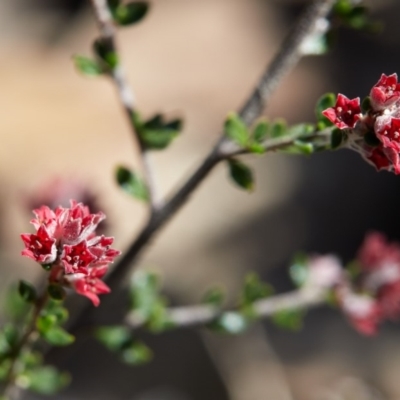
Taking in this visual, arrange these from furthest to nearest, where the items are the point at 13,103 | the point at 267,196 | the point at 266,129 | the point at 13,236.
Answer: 1. the point at 13,103
2. the point at 267,196
3. the point at 13,236
4. the point at 266,129

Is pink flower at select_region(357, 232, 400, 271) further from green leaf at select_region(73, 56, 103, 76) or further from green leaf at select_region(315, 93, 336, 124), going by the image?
green leaf at select_region(73, 56, 103, 76)

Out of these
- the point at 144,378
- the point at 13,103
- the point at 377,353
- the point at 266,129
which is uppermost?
the point at 266,129

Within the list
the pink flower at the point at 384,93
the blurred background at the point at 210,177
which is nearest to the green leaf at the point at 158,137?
the pink flower at the point at 384,93

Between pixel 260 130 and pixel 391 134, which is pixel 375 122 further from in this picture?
pixel 260 130

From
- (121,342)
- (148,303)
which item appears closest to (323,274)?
(148,303)

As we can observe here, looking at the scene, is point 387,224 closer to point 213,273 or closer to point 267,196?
point 267,196

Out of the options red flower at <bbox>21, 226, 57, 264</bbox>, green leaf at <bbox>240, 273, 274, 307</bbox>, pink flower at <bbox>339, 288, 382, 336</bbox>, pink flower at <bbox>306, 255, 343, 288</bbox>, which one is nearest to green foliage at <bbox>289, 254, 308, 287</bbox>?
pink flower at <bbox>306, 255, 343, 288</bbox>

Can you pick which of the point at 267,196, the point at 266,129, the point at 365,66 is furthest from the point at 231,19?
the point at 266,129
